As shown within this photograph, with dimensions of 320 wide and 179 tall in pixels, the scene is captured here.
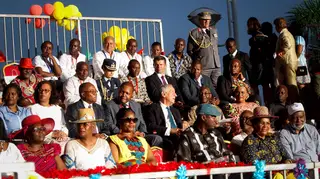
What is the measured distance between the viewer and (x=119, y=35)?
15672 millimetres

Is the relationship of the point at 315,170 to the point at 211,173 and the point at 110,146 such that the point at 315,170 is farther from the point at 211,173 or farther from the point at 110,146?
the point at 110,146

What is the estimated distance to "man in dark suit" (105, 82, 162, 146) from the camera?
1114 cm

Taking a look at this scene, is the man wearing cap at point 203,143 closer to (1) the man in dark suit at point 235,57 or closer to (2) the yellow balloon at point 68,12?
(1) the man in dark suit at point 235,57

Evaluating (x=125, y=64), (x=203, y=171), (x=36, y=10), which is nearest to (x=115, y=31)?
(x=36, y=10)

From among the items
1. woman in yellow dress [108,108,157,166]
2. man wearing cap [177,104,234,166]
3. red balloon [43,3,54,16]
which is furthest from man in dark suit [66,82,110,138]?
red balloon [43,3,54,16]

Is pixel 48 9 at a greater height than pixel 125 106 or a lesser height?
greater

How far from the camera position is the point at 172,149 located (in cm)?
1116

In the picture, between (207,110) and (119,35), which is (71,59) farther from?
(207,110)

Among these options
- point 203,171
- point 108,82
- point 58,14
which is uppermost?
point 58,14

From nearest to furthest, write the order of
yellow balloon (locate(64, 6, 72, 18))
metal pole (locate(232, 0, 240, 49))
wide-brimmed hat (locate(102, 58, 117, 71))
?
1. wide-brimmed hat (locate(102, 58, 117, 71))
2. yellow balloon (locate(64, 6, 72, 18))
3. metal pole (locate(232, 0, 240, 49))

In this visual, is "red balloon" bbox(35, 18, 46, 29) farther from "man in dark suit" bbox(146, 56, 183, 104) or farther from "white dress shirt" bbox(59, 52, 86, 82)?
"man in dark suit" bbox(146, 56, 183, 104)

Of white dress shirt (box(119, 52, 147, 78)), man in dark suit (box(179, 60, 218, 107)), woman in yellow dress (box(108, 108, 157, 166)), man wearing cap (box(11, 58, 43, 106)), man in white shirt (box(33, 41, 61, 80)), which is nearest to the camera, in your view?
woman in yellow dress (box(108, 108, 157, 166))

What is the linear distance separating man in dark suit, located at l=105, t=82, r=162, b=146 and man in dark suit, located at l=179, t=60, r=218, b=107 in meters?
1.56

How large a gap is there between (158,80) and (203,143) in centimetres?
321
